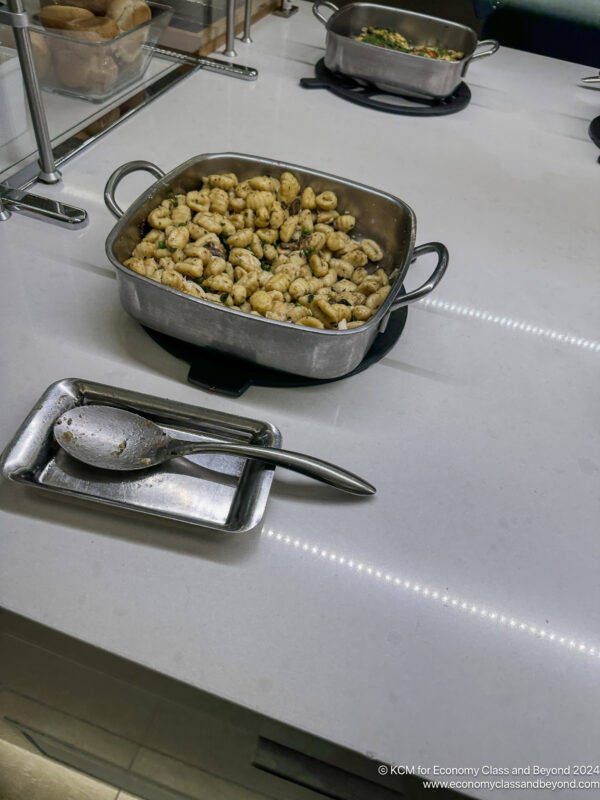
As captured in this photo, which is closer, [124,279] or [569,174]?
[124,279]

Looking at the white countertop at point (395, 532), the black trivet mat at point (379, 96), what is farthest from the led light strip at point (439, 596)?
the black trivet mat at point (379, 96)

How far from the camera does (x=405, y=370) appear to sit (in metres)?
0.66

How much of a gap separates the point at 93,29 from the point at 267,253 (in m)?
0.46

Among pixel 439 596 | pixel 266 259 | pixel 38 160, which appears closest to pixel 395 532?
pixel 439 596

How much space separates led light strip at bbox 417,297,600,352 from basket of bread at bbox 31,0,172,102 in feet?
1.99

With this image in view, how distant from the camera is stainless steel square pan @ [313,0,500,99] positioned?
1.11m

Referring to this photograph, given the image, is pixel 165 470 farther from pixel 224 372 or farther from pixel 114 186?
pixel 114 186

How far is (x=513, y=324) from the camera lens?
0.75 metres

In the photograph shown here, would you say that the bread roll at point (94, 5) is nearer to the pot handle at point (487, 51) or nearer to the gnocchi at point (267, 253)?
the gnocchi at point (267, 253)

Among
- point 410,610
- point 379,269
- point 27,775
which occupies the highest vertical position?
point 379,269

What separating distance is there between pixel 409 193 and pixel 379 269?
33 centimetres

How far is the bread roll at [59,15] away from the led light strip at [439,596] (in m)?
0.74

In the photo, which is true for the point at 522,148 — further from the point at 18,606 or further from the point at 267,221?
the point at 18,606

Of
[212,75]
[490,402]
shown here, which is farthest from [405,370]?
[212,75]
